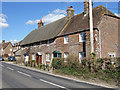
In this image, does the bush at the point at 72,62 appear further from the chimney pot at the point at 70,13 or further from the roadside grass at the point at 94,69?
the chimney pot at the point at 70,13

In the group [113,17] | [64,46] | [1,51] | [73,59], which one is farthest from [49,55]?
[1,51]

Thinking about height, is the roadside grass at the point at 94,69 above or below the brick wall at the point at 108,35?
below

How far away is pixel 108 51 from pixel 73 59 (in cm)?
577

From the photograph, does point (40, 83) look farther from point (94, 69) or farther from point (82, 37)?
point (82, 37)

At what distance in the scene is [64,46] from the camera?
21.0 metres

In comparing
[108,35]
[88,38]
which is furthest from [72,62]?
[108,35]

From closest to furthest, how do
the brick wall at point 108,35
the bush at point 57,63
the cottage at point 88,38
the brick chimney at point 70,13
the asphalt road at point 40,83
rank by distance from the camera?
the asphalt road at point 40,83 < the bush at point 57,63 < the cottage at point 88,38 < the brick wall at point 108,35 < the brick chimney at point 70,13

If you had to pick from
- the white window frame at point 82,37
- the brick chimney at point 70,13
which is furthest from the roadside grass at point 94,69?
the brick chimney at point 70,13

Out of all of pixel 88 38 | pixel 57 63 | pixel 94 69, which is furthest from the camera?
pixel 88 38

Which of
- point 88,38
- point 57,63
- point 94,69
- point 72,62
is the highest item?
point 88,38

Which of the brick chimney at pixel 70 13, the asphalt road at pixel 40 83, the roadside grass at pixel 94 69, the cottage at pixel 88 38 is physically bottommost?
the asphalt road at pixel 40 83

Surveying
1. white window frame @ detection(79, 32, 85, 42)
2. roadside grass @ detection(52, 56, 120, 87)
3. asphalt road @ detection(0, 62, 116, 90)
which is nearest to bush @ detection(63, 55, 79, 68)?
roadside grass @ detection(52, 56, 120, 87)

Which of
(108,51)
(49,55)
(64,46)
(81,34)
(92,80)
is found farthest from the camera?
(49,55)

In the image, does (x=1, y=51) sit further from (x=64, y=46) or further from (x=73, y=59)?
(x=73, y=59)
